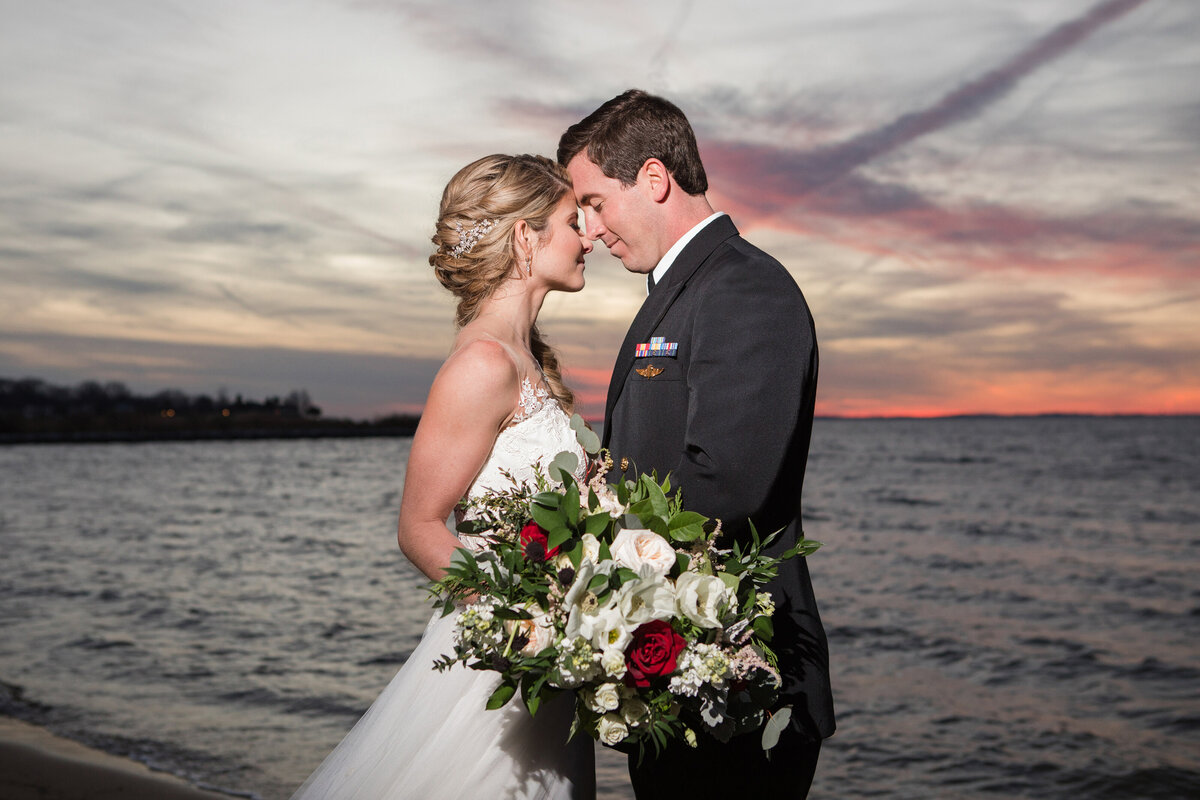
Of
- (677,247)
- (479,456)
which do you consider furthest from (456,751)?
(677,247)

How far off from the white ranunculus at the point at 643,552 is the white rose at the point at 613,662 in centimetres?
19

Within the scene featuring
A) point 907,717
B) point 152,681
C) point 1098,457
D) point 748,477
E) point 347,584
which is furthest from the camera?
point 1098,457

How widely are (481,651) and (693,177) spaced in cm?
176

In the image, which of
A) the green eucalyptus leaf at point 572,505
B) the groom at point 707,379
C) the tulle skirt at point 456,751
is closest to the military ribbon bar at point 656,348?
the groom at point 707,379

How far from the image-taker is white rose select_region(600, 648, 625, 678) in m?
1.90

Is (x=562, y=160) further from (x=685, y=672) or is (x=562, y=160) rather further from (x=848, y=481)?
(x=848, y=481)

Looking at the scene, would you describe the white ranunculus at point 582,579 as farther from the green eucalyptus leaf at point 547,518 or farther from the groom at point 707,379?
the groom at point 707,379

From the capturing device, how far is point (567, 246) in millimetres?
3422

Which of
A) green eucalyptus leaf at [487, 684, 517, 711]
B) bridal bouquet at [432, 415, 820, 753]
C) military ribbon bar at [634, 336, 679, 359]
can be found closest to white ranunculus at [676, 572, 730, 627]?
bridal bouquet at [432, 415, 820, 753]

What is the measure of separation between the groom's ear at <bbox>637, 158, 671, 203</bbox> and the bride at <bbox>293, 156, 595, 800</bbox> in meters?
0.52

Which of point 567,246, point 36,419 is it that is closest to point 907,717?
point 567,246

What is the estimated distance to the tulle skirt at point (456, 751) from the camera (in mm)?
2719

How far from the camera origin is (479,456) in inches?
118

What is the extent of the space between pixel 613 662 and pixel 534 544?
0.31 m
